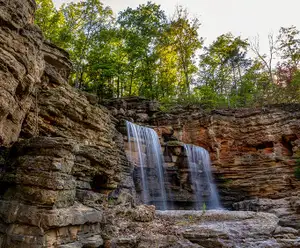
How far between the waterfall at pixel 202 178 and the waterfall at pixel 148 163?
249 centimetres

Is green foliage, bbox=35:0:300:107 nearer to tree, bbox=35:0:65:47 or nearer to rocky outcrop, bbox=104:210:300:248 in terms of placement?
tree, bbox=35:0:65:47

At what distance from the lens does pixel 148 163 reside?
15.6 meters

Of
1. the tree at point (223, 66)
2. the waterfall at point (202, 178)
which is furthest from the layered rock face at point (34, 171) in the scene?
the tree at point (223, 66)

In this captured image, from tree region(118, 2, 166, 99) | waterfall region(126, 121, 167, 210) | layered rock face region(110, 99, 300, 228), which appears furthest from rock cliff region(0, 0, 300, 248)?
tree region(118, 2, 166, 99)

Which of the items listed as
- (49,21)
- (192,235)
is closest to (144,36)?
(49,21)

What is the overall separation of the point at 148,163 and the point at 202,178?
4.86 metres

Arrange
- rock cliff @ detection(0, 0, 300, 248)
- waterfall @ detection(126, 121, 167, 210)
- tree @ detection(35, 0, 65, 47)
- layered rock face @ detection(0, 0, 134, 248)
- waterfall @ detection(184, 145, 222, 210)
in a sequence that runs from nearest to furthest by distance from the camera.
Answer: layered rock face @ detection(0, 0, 134, 248), rock cliff @ detection(0, 0, 300, 248), waterfall @ detection(126, 121, 167, 210), waterfall @ detection(184, 145, 222, 210), tree @ detection(35, 0, 65, 47)

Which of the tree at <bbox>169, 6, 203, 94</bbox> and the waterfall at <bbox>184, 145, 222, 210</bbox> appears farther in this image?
the tree at <bbox>169, 6, 203, 94</bbox>

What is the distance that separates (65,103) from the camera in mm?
9344

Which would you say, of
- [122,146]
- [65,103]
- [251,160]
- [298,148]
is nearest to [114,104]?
[122,146]

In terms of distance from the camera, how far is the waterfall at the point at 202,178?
674 inches

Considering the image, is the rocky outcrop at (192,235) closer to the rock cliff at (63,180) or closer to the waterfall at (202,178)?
the rock cliff at (63,180)

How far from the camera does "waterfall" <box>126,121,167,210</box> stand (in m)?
14.9

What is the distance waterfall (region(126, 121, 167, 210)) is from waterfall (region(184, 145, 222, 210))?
8.16 feet
